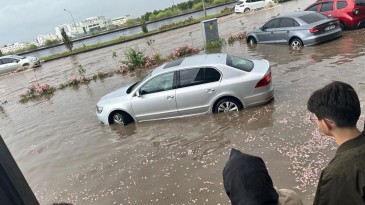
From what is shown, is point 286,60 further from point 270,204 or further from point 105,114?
point 270,204

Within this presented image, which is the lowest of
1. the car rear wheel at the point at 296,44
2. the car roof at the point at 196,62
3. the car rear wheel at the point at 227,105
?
the car rear wheel at the point at 296,44

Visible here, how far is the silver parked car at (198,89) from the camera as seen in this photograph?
7977mm

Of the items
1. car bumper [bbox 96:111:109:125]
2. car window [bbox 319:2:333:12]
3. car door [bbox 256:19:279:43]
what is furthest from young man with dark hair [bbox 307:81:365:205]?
car window [bbox 319:2:333:12]

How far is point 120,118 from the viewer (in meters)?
9.12

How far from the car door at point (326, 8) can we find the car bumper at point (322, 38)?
2.11 meters

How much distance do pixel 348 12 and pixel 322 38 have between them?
2.74m

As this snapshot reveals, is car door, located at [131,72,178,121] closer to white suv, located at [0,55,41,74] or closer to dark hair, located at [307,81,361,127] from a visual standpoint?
dark hair, located at [307,81,361,127]

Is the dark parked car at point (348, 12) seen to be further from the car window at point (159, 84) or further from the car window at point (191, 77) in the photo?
the car window at point (159, 84)

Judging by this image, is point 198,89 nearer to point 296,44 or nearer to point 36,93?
point 296,44

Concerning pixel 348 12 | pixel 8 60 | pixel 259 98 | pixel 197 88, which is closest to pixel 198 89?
pixel 197 88

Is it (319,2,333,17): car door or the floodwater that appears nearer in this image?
the floodwater

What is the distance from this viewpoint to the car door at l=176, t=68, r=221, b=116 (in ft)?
26.6

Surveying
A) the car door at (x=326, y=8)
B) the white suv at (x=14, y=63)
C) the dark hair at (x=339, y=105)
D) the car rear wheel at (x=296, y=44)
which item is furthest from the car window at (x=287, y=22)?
the white suv at (x=14, y=63)

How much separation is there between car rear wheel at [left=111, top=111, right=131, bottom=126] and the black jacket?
24.0ft
